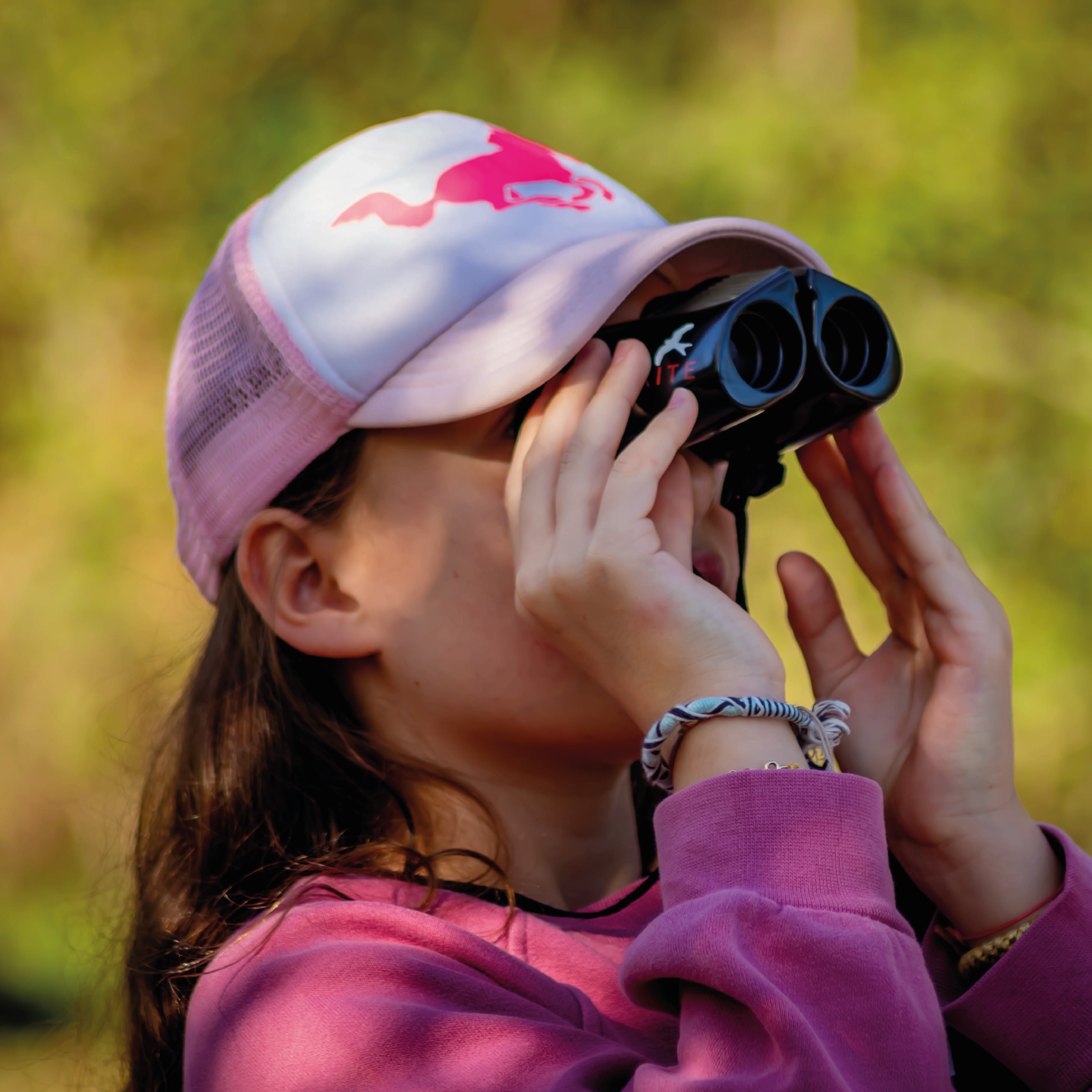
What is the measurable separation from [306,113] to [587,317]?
3.32 m

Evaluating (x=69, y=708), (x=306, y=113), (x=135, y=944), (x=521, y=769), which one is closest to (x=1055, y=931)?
(x=521, y=769)

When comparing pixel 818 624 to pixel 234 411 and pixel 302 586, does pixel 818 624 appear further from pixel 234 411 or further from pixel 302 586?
pixel 234 411

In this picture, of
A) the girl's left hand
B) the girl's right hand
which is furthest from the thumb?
the girl's right hand

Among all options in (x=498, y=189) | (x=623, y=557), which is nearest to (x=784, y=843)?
(x=623, y=557)

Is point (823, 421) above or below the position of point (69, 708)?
above

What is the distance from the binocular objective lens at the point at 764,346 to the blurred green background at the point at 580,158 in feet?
7.59

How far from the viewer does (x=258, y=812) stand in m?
1.31

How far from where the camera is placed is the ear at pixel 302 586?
4.32ft

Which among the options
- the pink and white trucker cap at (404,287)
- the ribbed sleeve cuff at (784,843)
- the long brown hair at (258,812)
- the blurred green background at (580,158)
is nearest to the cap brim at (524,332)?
the pink and white trucker cap at (404,287)

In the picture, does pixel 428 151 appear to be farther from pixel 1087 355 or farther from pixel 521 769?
pixel 1087 355

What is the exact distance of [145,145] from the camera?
411cm

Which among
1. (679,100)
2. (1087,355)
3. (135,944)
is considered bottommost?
(1087,355)

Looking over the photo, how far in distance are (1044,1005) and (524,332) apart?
827 mm

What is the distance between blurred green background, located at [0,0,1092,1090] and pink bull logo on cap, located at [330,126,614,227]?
225 centimetres
